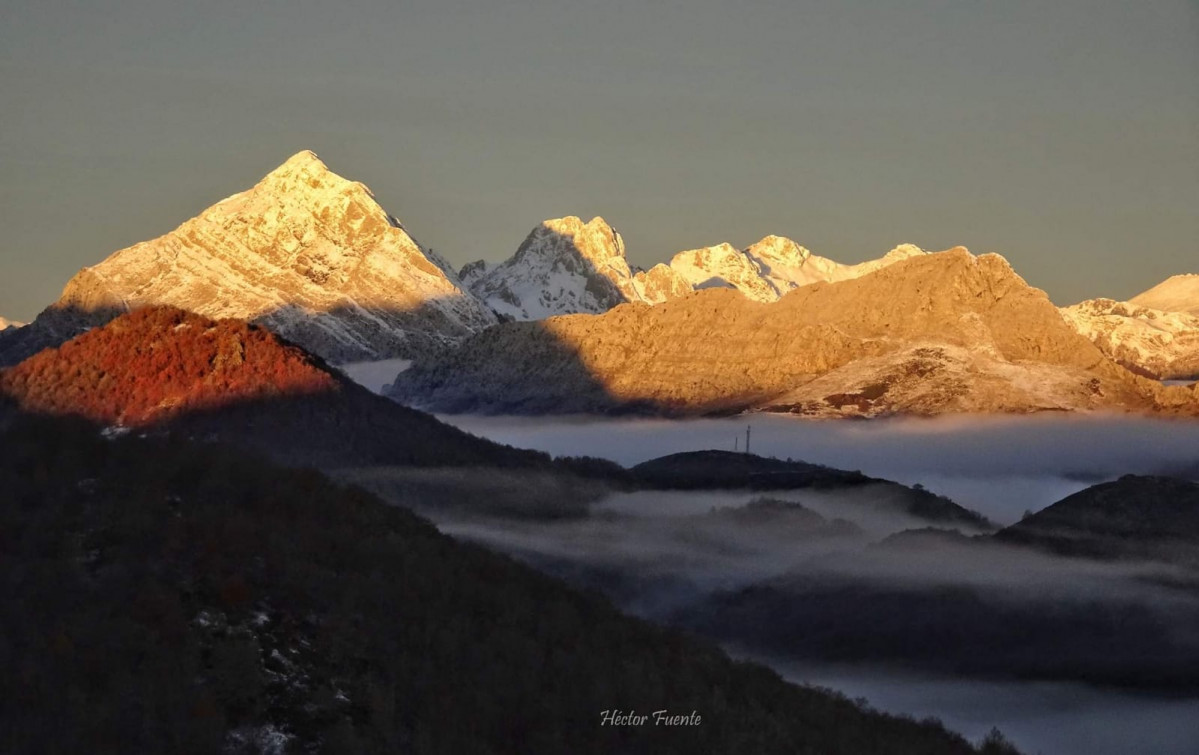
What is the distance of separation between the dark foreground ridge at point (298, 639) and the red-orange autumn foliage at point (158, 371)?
152 feet

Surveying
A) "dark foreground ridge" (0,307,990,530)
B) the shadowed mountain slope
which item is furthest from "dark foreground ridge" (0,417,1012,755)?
"dark foreground ridge" (0,307,990,530)

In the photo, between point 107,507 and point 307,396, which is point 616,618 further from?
point 307,396

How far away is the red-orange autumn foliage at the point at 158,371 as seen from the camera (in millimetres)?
125250

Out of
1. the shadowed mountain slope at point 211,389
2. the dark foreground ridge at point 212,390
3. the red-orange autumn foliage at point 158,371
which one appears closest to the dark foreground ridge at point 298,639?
the shadowed mountain slope at point 211,389

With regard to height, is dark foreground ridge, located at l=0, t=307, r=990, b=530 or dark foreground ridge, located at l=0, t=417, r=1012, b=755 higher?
dark foreground ridge, located at l=0, t=307, r=990, b=530

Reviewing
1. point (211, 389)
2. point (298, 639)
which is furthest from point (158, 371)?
point (298, 639)

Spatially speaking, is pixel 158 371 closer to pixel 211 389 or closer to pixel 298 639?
pixel 211 389

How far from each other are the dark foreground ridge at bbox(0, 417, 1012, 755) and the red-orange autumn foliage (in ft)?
152

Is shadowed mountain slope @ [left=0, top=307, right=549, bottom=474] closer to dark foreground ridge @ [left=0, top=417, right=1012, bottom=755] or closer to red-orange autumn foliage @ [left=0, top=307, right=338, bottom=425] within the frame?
red-orange autumn foliage @ [left=0, top=307, right=338, bottom=425]

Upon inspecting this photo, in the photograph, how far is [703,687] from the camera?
68.5 m

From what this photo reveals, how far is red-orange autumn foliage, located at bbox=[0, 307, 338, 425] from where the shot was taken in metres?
125

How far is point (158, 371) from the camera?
431 feet

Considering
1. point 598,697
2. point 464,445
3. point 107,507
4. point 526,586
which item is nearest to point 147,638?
point 107,507

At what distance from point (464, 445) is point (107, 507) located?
337 ft
